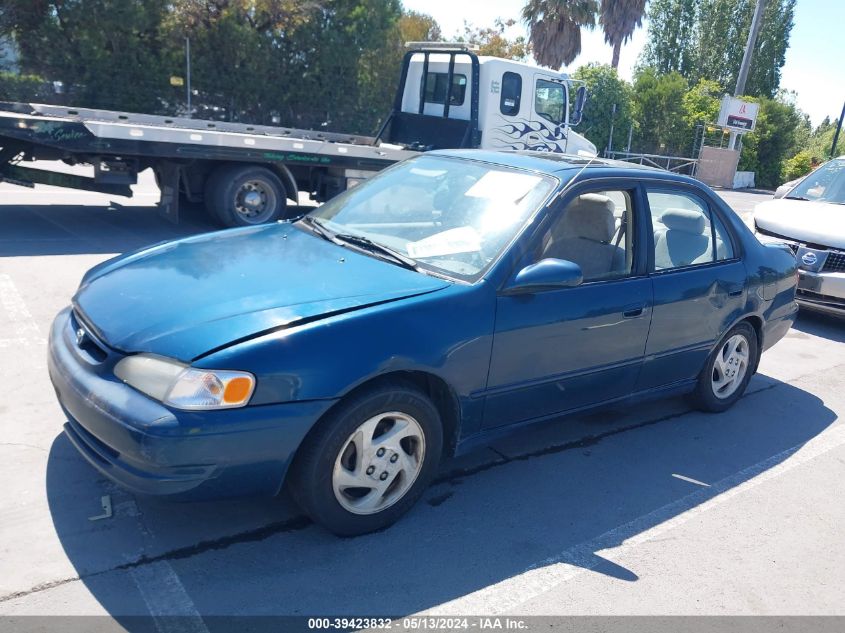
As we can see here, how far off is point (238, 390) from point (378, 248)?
1286mm

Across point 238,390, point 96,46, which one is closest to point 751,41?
point 96,46

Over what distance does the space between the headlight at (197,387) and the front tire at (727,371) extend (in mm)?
3360

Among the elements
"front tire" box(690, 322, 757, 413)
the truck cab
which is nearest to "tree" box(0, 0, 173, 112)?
the truck cab

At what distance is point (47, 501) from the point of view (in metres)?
3.25

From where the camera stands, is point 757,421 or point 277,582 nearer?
point 277,582

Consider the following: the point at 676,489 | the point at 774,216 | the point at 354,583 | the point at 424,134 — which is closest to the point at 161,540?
the point at 354,583

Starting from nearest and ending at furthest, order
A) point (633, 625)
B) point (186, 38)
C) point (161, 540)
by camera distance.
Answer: point (633, 625), point (161, 540), point (186, 38)

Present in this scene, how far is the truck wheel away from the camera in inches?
373

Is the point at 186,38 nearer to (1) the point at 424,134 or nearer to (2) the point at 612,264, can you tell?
(1) the point at 424,134

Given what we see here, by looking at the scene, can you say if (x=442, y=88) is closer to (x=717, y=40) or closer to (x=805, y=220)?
(x=805, y=220)

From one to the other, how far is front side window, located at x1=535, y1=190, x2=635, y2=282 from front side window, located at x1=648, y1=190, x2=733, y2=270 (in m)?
0.22

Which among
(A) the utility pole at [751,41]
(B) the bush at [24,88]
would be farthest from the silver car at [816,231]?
(A) the utility pole at [751,41]

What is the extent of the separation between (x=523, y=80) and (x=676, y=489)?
8.76 metres

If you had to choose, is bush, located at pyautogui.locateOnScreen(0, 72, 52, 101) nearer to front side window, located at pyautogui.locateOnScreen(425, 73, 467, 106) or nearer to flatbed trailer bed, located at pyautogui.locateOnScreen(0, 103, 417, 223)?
flatbed trailer bed, located at pyautogui.locateOnScreen(0, 103, 417, 223)
